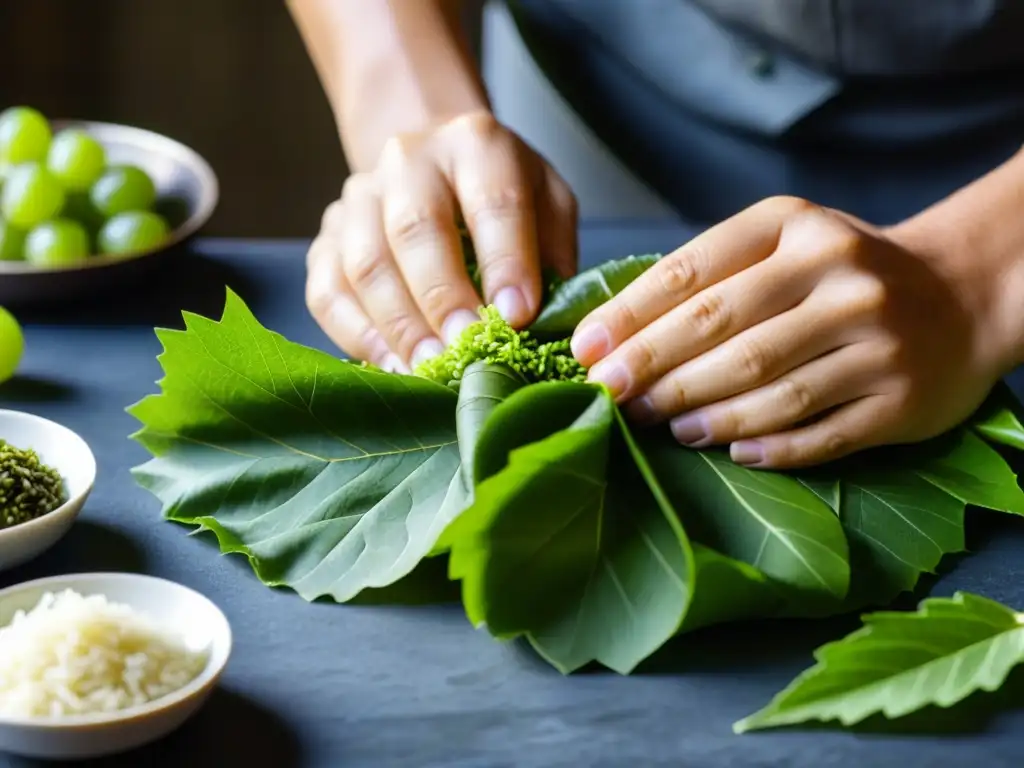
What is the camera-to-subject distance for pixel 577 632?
0.77m

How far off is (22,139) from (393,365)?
1.86 feet

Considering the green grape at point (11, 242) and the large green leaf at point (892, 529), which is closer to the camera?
the large green leaf at point (892, 529)

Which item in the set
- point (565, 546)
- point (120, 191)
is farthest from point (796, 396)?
point (120, 191)

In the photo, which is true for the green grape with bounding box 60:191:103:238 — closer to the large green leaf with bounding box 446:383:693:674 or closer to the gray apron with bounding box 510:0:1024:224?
the gray apron with bounding box 510:0:1024:224

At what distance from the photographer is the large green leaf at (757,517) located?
0.80 metres

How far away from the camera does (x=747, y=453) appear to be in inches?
35.0

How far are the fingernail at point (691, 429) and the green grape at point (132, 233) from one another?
62 cm

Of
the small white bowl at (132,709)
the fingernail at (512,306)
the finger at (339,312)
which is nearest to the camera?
the small white bowl at (132,709)

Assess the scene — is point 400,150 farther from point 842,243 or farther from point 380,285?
point 842,243

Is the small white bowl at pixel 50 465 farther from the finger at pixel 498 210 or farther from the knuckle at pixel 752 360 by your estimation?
the knuckle at pixel 752 360

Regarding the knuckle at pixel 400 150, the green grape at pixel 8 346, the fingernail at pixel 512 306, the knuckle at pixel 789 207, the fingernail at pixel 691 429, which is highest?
the knuckle at pixel 789 207

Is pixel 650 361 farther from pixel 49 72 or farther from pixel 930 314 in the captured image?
pixel 49 72

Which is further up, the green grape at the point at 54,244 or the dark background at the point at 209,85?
the green grape at the point at 54,244

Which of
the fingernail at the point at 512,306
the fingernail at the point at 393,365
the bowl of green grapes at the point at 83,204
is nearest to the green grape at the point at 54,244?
the bowl of green grapes at the point at 83,204
